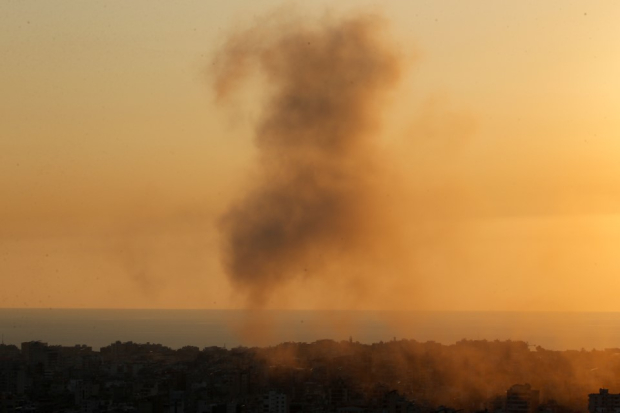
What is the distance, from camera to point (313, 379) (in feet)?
129

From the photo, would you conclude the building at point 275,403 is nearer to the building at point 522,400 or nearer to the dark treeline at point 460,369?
the dark treeline at point 460,369

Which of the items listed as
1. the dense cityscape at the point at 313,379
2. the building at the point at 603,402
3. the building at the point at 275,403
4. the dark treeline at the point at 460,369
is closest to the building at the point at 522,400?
the dense cityscape at the point at 313,379

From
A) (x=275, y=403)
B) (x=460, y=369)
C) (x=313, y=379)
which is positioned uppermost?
(x=460, y=369)

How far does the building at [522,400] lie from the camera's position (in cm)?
3036

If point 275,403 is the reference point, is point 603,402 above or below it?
above

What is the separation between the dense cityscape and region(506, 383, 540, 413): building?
0.04m

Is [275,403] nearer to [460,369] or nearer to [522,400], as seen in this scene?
[522,400]

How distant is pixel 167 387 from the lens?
1437 inches

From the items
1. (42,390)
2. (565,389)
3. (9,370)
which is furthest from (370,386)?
(9,370)

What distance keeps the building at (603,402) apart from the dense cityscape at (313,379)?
0.13ft

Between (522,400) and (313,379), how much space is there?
34.2 feet

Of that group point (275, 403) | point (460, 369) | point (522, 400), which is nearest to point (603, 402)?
point (522, 400)

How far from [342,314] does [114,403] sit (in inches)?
678

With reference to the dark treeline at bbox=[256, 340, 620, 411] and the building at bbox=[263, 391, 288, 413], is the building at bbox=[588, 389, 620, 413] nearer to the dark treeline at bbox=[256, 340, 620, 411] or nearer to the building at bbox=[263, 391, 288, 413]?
the dark treeline at bbox=[256, 340, 620, 411]
